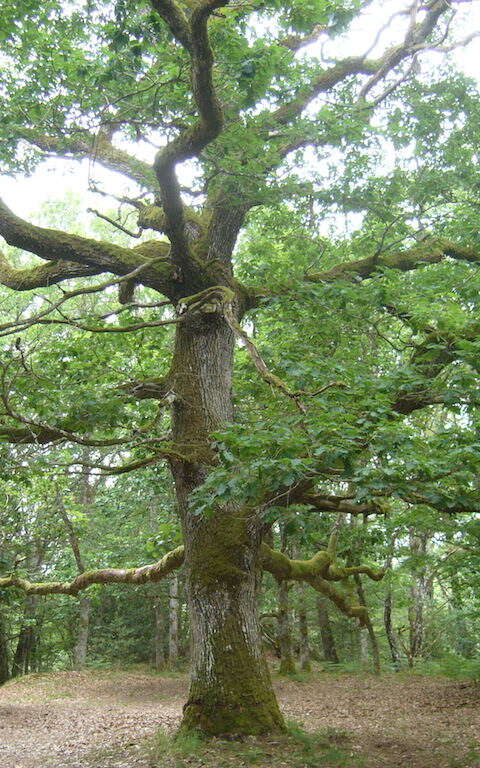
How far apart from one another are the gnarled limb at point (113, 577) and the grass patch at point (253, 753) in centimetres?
215

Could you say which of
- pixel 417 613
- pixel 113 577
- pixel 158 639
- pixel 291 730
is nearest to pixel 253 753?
pixel 291 730

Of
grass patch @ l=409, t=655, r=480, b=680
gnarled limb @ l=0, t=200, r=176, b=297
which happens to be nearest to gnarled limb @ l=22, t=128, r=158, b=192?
gnarled limb @ l=0, t=200, r=176, b=297

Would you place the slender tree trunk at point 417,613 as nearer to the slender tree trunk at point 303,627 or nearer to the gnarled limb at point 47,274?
the slender tree trunk at point 303,627

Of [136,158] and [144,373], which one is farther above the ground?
[136,158]

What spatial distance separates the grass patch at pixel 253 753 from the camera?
527cm

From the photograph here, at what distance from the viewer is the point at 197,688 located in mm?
6137

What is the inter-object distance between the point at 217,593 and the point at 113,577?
301 centimetres

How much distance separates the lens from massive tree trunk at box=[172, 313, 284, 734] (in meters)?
5.99

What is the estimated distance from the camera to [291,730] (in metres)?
6.28

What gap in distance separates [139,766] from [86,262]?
5682mm

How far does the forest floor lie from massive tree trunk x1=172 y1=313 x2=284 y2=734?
0.35m

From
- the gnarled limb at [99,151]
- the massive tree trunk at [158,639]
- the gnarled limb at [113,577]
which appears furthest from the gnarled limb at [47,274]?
the massive tree trunk at [158,639]

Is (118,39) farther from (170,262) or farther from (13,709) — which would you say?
(13,709)

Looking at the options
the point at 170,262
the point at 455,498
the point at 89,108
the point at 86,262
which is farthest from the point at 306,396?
the point at 89,108
